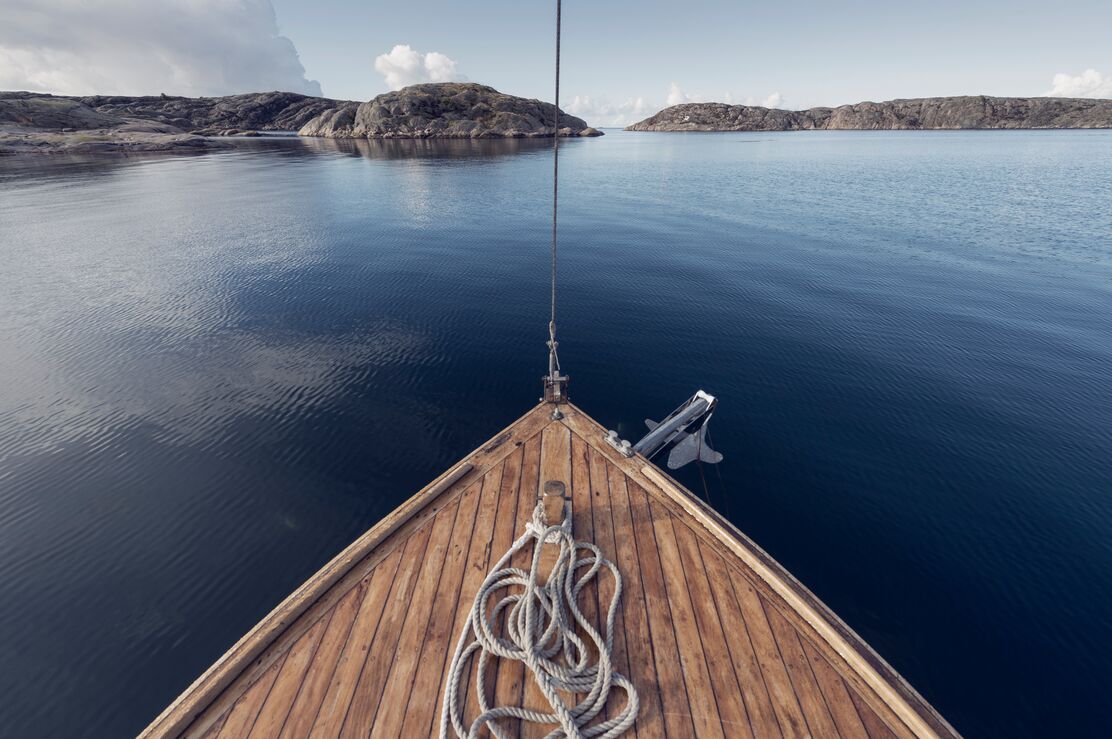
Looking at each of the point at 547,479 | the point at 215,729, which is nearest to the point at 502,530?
the point at 547,479

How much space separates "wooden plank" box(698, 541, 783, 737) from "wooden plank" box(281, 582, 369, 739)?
6.25m

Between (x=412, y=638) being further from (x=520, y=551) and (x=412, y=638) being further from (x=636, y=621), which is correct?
(x=636, y=621)

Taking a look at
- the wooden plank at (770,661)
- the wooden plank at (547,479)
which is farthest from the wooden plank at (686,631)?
the wooden plank at (547,479)

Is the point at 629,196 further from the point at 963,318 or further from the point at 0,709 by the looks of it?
the point at 0,709

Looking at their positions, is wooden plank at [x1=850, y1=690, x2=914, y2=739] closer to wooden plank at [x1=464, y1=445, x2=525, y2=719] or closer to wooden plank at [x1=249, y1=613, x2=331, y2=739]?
wooden plank at [x1=464, y1=445, x2=525, y2=719]

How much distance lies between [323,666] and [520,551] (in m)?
3.65

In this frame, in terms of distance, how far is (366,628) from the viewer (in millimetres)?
7121

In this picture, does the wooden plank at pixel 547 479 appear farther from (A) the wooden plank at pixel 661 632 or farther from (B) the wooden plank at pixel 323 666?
(B) the wooden plank at pixel 323 666

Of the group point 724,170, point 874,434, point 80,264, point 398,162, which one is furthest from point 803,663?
point 398,162

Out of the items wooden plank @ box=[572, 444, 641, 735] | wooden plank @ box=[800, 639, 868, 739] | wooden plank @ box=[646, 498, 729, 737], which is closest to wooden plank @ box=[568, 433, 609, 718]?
wooden plank @ box=[572, 444, 641, 735]

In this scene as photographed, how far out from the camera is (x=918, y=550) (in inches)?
604

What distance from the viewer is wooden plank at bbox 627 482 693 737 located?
5.99m

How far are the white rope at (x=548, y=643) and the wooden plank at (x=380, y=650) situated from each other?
114 centimetres

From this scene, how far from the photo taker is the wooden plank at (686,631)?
6019 mm
